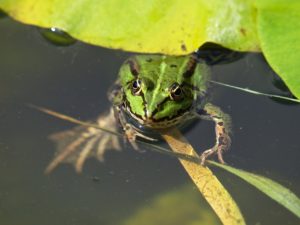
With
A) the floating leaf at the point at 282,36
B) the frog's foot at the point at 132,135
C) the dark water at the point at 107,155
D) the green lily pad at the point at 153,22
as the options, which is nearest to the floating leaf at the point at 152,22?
the green lily pad at the point at 153,22

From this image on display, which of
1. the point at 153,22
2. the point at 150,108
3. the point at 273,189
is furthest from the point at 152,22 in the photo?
the point at 273,189

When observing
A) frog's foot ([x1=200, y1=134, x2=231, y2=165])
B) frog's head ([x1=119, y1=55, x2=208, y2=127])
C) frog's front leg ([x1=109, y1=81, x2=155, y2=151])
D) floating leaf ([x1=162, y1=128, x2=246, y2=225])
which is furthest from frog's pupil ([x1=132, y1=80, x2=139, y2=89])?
frog's foot ([x1=200, y1=134, x2=231, y2=165])

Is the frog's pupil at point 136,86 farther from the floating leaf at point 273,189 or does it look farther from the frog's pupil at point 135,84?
the floating leaf at point 273,189

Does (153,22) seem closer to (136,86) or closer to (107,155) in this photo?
(136,86)

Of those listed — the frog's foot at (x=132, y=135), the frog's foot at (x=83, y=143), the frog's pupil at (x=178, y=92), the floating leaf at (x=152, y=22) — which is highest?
the floating leaf at (x=152, y=22)

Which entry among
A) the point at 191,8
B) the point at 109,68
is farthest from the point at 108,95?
the point at 191,8

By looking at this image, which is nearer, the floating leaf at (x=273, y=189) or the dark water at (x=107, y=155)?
the floating leaf at (x=273, y=189)
